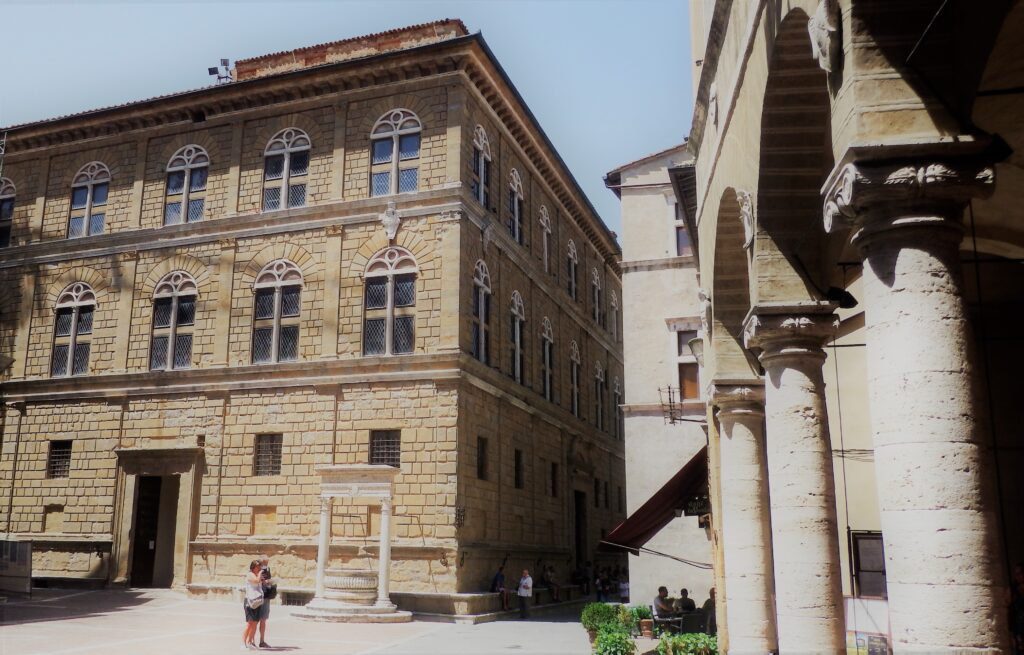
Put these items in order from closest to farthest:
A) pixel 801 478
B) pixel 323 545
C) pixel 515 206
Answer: pixel 801 478 → pixel 323 545 → pixel 515 206

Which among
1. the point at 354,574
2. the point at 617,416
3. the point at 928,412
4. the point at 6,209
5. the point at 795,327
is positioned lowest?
the point at 354,574

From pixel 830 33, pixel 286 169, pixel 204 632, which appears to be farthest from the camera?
pixel 286 169

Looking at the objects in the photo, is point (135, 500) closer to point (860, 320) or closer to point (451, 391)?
point (451, 391)

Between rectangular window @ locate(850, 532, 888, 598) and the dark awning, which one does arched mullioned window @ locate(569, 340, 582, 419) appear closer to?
the dark awning

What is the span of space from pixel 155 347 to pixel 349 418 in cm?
719

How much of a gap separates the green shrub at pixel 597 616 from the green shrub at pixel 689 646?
152 inches

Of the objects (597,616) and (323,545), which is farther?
(323,545)

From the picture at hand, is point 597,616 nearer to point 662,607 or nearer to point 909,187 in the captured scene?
point 662,607

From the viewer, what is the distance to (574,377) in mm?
35781

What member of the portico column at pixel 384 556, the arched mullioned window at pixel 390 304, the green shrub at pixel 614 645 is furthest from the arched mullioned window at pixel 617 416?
the green shrub at pixel 614 645

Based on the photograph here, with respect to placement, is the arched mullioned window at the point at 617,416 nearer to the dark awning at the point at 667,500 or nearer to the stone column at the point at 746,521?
the dark awning at the point at 667,500

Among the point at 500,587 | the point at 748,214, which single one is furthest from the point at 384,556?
the point at 748,214

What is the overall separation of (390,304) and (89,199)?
38.5ft

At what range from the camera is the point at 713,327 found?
11.5 metres
